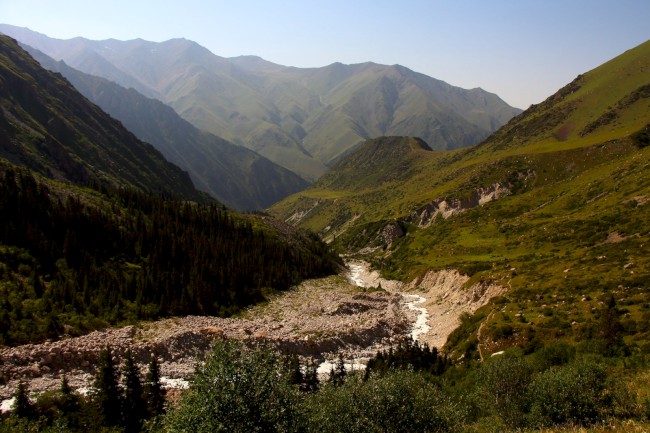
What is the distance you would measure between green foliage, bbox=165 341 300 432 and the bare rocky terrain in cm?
1101

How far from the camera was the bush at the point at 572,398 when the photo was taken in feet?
85.0

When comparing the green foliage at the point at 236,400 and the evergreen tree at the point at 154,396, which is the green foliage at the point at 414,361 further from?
the green foliage at the point at 236,400

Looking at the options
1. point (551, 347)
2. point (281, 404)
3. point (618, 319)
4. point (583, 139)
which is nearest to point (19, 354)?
point (281, 404)

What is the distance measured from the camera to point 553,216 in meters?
111

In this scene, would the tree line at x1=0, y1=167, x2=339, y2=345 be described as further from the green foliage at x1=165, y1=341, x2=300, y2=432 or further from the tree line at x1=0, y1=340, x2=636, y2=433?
the green foliage at x1=165, y1=341, x2=300, y2=432

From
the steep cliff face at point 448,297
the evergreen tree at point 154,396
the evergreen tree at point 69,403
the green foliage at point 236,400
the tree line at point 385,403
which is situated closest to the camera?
the green foliage at point 236,400

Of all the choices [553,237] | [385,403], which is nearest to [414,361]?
[385,403]

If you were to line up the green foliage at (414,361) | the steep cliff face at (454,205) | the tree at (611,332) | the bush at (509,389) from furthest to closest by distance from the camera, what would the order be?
the steep cliff face at (454,205) < the green foliage at (414,361) < the tree at (611,332) < the bush at (509,389)

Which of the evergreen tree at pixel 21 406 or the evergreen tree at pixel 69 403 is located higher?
the evergreen tree at pixel 21 406

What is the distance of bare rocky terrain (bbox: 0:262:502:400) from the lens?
45.9m

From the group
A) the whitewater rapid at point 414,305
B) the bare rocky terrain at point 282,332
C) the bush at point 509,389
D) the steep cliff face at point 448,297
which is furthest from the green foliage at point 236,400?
the whitewater rapid at point 414,305

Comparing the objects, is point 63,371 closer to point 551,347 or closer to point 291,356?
point 291,356

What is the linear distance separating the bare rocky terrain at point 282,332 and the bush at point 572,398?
84.9ft

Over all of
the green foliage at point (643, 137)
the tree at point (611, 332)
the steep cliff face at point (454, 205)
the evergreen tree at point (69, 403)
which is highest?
the green foliage at point (643, 137)
